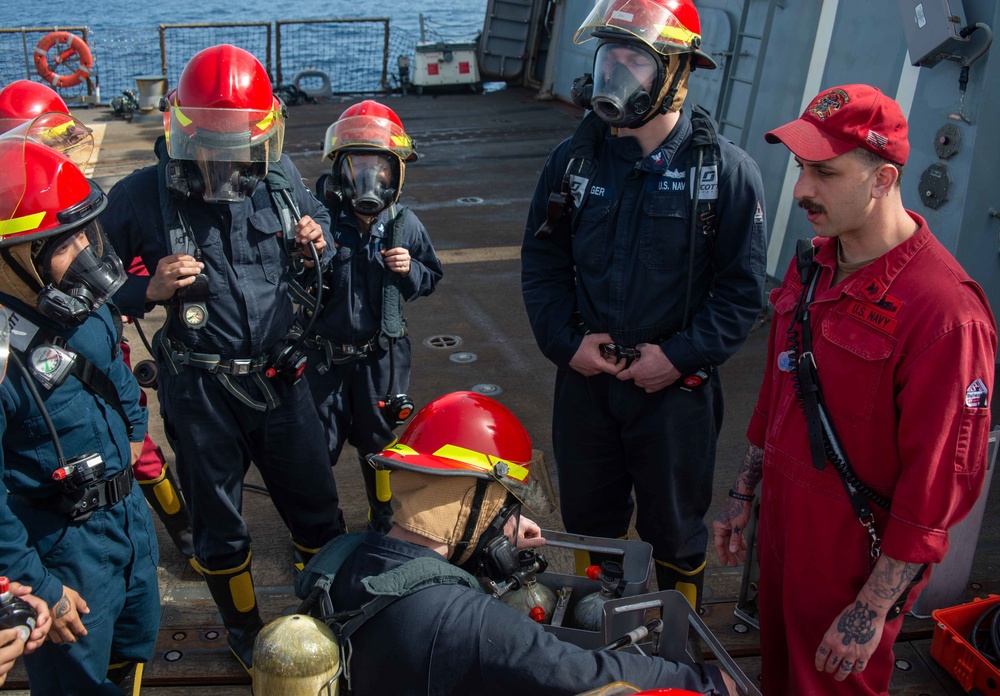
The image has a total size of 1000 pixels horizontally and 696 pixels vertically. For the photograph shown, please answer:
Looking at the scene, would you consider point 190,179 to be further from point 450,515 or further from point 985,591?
point 985,591

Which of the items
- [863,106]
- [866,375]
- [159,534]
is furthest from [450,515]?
[159,534]

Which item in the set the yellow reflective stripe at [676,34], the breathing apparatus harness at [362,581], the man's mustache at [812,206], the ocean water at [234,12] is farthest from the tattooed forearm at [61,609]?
the ocean water at [234,12]

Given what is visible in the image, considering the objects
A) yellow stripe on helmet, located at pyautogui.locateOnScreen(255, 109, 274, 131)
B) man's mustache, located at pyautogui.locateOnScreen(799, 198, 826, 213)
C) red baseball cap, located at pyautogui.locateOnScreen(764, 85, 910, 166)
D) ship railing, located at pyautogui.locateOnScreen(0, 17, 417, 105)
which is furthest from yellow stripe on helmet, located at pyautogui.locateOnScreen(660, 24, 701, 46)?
ship railing, located at pyautogui.locateOnScreen(0, 17, 417, 105)

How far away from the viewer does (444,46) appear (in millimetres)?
15828

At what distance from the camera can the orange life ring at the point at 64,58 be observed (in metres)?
14.8

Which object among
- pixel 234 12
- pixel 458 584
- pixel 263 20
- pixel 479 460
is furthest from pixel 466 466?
pixel 234 12

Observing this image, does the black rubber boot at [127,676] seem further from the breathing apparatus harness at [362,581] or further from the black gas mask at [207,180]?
the black gas mask at [207,180]

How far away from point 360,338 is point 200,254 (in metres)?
0.96

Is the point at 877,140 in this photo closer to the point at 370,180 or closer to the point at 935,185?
the point at 370,180

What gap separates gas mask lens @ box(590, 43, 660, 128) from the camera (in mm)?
2992

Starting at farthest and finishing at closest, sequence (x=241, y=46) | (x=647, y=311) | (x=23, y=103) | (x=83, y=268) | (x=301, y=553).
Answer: (x=241, y=46) → (x=23, y=103) → (x=301, y=553) → (x=647, y=311) → (x=83, y=268)

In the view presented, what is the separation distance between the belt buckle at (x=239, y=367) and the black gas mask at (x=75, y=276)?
685 millimetres

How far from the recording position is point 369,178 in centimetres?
405

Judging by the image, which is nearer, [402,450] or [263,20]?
[402,450]
